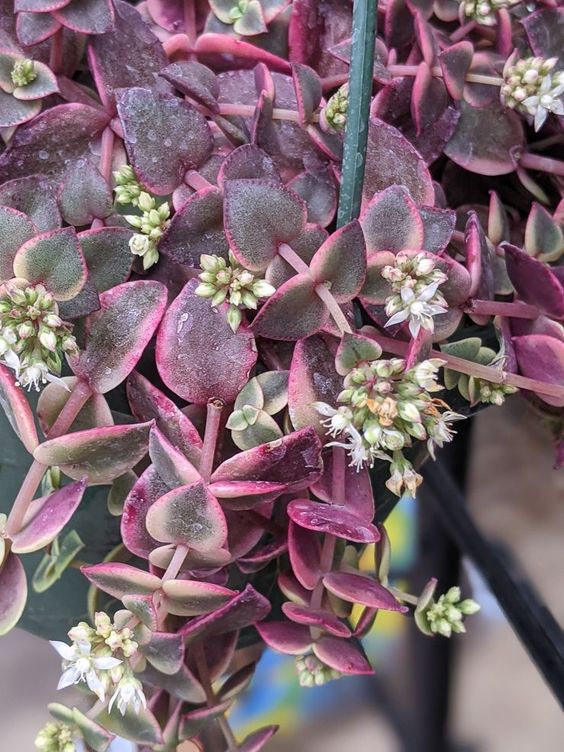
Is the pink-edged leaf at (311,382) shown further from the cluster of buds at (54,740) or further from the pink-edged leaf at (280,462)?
the cluster of buds at (54,740)

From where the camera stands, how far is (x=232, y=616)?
0.43 m

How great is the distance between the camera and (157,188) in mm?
427

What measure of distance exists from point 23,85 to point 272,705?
0.77m

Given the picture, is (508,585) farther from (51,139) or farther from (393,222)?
(51,139)

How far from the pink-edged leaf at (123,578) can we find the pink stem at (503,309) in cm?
23

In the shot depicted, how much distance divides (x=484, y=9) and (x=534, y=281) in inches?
7.5

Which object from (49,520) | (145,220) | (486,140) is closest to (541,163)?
(486,140)

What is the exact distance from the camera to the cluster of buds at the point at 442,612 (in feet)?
1.53

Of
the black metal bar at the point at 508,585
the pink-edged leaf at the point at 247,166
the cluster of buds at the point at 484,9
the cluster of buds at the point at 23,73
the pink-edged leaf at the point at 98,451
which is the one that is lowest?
the black metal bar at the point at 508,585

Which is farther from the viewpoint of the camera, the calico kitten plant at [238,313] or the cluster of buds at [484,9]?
the cluster of buds at [484,9]

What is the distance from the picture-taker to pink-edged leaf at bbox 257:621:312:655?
0.45 metres

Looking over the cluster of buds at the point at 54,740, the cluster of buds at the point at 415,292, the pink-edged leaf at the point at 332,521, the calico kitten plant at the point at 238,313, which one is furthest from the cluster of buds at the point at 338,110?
the cluster of buds at the point at 54,740

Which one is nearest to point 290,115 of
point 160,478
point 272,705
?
point 160,478

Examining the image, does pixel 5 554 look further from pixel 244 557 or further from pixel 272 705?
pixel 272 705
